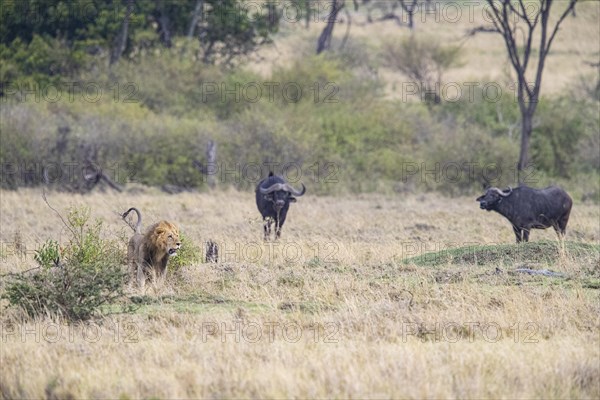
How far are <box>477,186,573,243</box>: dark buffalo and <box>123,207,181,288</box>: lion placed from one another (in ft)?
→ 27.1

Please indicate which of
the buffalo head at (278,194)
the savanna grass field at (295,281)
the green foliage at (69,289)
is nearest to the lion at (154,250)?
the savanna grass field at (295,281)

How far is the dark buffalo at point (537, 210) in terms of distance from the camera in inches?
719

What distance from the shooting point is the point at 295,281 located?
12570 mm

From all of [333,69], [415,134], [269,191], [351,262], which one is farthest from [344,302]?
[333,69]

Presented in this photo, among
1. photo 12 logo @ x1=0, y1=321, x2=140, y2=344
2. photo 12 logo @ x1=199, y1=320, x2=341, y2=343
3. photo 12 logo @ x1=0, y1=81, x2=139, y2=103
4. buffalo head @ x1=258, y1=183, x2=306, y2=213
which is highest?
photo 12 logo @ x1=199, y1=320, x2=341, y2=343

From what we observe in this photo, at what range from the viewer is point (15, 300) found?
11.0m

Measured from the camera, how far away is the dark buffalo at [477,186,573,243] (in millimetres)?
18266

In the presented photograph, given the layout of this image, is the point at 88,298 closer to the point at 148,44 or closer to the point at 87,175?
the point at 87,175

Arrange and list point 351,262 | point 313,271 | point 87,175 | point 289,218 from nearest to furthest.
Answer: point 313,271
point 351,262
point 289,218
point 87,175

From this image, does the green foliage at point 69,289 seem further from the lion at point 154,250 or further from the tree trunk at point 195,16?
the tree trunk at point 195,16

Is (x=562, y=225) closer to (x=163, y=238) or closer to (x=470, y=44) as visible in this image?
(x=163, y=238)

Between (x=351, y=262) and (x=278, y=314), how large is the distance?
3.49 m

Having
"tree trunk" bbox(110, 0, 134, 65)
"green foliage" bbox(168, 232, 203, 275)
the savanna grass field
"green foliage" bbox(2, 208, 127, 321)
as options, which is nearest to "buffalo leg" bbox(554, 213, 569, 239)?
the savanna grass field

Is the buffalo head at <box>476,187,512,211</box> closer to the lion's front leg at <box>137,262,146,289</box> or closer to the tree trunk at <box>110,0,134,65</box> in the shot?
the lion's front leg at <box>137,262,146,289</box>
